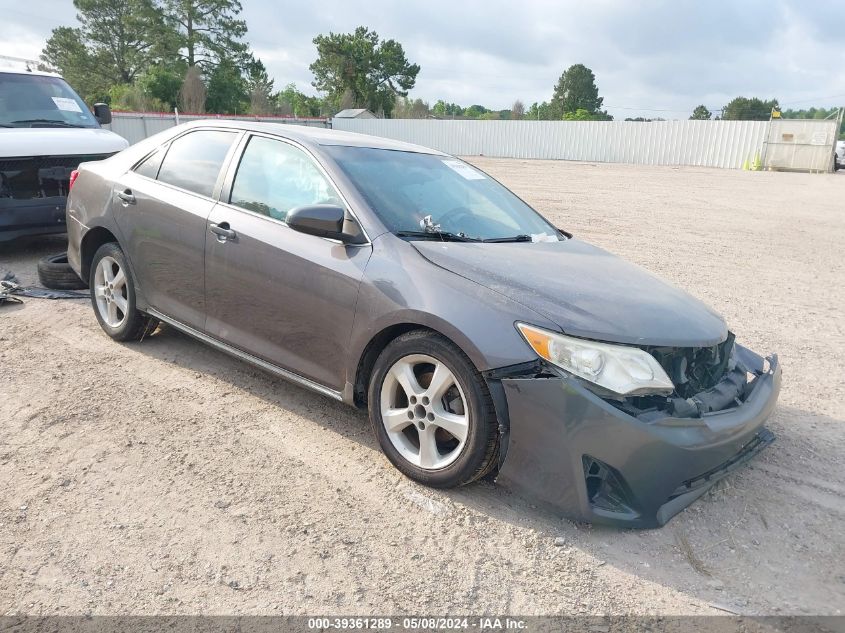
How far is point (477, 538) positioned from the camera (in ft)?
9.00

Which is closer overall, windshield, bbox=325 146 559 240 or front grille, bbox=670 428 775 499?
→ front grille, bbox=670 428 775 499

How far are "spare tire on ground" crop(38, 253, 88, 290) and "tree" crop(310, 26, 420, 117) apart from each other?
67.3 m

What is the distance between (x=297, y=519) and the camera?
280cm

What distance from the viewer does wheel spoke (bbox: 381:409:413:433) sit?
3061mm

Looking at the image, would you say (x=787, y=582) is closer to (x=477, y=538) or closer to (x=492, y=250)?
(x=477, y=538)


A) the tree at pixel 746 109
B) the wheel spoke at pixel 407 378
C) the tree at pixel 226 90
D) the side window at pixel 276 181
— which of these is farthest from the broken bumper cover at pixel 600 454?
the tree at pixel 746 109

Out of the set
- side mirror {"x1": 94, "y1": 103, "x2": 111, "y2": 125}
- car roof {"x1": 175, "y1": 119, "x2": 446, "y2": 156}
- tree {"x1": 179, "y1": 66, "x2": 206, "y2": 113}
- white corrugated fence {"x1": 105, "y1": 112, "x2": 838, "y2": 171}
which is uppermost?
tree {"x1": 179, "y1": 66, "x2": 206, "y2": 113}

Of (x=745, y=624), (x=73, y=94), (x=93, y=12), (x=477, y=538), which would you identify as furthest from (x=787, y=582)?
(x=93, y=12)

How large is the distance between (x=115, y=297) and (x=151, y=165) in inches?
38.4

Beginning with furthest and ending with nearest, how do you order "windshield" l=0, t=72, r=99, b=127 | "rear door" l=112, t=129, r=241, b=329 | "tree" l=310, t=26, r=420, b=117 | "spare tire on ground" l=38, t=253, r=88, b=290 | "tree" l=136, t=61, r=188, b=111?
"tree" l=310, t=26, r=420, b=117, "tree" l=136, t=61, r=188, b=111, "windshield" l=0, t=72, r=99, b=127, "spare tire on ground" l=38, t=253, r=88, b=290, "rear door" l=112, t=129, r=241, b=329

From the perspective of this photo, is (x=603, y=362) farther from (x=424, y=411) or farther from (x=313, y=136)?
(x=313, y=136)

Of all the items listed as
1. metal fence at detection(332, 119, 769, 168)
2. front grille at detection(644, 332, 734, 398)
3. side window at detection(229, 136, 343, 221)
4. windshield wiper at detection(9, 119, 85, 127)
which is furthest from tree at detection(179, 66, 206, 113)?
front grille at detection(644, 332, 734, 398)

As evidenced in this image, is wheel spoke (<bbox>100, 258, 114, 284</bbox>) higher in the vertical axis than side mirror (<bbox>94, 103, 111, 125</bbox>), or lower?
lower

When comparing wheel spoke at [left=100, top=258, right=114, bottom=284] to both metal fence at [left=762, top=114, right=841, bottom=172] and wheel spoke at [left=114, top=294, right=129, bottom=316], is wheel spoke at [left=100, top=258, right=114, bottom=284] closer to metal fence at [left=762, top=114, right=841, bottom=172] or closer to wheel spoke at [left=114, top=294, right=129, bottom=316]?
wheel spoke at [left=114, top=294, right=129, bottom=316]
